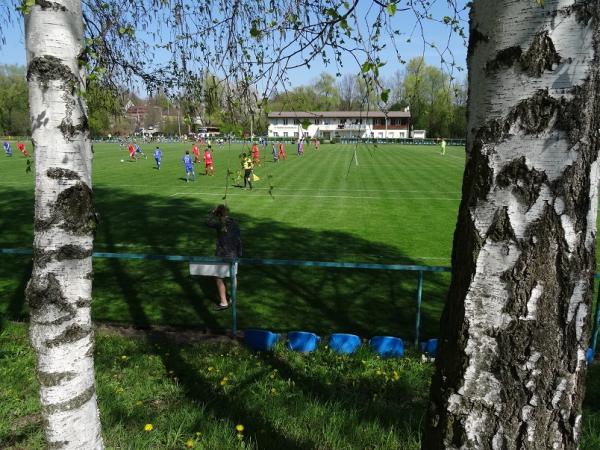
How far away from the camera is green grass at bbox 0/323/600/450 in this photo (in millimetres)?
3385

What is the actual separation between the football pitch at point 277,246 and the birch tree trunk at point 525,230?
142 cm

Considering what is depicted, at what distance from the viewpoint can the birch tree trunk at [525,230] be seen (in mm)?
1312

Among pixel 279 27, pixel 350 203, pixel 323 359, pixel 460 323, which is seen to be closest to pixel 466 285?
pixel 460 323

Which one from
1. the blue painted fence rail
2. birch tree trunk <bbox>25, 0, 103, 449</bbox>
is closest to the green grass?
the blue painted fence rail

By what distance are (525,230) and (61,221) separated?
6.24 feet

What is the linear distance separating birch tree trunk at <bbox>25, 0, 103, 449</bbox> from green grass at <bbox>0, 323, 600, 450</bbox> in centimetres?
126

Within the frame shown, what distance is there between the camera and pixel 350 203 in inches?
693

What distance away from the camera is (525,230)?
1.39 meters

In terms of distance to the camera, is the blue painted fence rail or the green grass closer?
the green grass

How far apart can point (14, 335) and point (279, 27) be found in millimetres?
5225

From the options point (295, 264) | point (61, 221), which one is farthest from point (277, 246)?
point (61, 221)

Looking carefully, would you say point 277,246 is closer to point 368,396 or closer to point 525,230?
point 368,396

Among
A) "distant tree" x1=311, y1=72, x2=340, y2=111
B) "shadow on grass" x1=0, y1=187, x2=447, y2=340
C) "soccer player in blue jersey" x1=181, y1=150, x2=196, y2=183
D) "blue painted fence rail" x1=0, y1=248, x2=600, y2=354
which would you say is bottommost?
"shadow on grass" x1=0, y1=187, x2=447, y2=340

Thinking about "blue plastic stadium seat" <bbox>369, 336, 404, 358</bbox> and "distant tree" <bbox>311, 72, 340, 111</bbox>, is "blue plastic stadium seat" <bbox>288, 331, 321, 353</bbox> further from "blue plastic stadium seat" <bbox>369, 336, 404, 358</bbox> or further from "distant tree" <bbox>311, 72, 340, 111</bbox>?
"distant tree" <bbox>311, 72, 340, 111</bbox>
